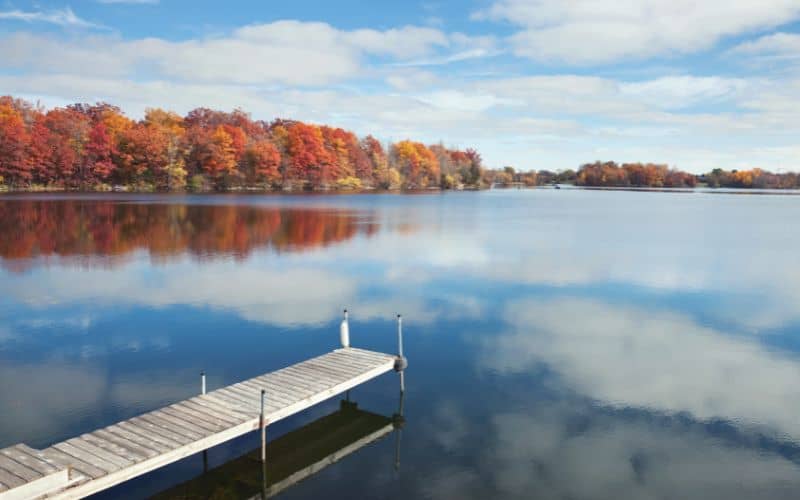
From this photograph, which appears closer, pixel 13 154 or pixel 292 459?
pixel 292 459

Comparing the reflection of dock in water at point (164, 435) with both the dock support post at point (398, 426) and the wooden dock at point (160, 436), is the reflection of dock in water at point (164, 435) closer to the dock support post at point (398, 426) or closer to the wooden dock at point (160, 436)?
the wooden dock at point (160, 436)

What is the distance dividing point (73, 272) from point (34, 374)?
14548 millimetres

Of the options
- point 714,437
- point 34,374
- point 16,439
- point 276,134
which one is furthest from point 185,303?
point 276,134

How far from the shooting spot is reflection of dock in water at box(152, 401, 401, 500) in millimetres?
10102

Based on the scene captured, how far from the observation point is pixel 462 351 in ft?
55.9

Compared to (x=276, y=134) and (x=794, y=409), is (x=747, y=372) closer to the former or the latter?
(x=794, y=409)

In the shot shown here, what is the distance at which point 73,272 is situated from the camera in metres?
27.9

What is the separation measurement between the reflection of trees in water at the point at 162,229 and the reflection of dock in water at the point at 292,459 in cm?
2165

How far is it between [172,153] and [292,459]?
334ft

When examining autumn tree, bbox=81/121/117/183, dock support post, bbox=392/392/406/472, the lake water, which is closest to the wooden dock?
the lake water

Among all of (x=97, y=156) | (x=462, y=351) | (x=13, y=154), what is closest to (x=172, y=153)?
(x=97, y=156)

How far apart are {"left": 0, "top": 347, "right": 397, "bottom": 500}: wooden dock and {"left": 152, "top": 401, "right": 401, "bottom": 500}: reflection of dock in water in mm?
582

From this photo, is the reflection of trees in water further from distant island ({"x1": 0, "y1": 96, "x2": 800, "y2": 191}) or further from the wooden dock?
distant island ({"x1": 0, "y1": 96, "x2": 800, "y2": 191})

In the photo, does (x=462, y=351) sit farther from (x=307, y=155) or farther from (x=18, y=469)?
(x=307, y=155)
